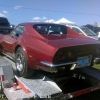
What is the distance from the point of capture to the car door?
155 inches

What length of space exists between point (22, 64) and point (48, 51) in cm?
86

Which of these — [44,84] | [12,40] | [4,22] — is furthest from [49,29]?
[4,22]

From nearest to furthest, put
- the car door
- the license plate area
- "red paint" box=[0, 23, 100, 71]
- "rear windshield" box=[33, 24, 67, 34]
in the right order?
1. "red paint" box=[0, 23, 100, 71]
2. the license plate area
3. "rear windshield" box=[33, 24, 67, 34]
4. the car door

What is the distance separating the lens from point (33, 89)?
9.45 ft

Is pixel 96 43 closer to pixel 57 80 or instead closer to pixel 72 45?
pixel 72 45

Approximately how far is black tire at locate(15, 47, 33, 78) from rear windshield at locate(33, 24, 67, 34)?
592mm

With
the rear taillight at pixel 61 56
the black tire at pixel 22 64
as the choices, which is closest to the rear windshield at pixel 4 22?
the black tire at pixel 22 64

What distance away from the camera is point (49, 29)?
4.01m

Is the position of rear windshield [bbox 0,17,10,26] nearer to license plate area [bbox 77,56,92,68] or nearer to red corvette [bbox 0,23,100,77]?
red corvette [bbox 0,23,100,77]

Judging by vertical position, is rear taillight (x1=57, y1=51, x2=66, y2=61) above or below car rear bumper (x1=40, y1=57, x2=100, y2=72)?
above

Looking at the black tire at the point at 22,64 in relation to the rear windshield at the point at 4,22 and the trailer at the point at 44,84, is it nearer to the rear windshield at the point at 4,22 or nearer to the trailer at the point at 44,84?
the trailer at the point at 44,84

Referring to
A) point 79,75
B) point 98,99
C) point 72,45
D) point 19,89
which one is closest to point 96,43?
point 72,45

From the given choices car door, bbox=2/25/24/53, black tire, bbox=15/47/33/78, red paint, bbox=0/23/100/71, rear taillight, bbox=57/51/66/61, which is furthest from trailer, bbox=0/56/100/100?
car door, bbox=2/25/24/53

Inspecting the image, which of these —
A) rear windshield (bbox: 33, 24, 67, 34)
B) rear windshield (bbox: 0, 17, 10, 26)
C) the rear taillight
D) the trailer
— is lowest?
the trailer
